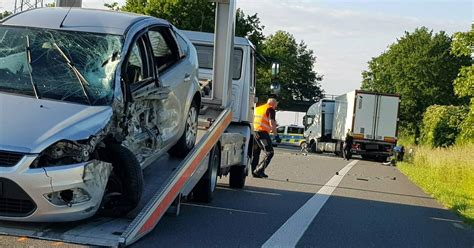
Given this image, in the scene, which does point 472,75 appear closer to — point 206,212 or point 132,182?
point 206,212

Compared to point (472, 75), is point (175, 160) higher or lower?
lower

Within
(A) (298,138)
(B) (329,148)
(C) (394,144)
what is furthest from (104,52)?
(A) (298,138)

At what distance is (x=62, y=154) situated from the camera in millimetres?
5266

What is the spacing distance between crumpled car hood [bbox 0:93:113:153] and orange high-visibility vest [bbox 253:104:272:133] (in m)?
8.50

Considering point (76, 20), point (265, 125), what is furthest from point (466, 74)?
point (76, 20)

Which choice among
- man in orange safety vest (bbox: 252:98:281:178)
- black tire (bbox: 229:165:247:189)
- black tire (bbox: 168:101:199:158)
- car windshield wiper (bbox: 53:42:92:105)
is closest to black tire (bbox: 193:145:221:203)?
black tire (bbox: 168:101:199:158)

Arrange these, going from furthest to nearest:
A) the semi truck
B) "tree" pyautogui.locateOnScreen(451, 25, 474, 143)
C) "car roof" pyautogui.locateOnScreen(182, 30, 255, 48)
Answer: the semi truck, "tree" pyautogui.locateOnScreen(451, 25, 474, 143), "car roof" pyautogui.locateOnScreen(182, 30, 255, 48)

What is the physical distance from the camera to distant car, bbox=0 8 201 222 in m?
5.18

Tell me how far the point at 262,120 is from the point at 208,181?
5248 mm

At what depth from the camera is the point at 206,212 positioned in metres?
8.66

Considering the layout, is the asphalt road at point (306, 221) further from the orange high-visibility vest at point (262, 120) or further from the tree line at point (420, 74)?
the tree line at point (420, 74)

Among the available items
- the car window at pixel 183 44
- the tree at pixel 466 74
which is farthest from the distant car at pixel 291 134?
the car window at pixel 183 44

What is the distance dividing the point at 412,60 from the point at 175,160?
206 ft

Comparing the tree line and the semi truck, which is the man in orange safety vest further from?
the tree line
